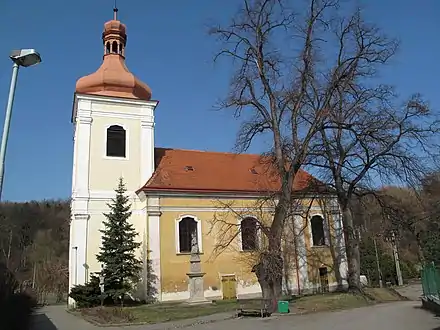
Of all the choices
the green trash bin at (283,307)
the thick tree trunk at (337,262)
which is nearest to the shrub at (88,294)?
the green trash bin at (283,307)

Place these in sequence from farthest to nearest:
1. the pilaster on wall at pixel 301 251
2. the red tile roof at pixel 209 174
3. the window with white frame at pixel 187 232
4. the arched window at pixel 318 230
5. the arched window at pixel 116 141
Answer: the arched window at pixel 318 230 < the pilaster on wall at pixel 301 251 < the arched window at pixel 116 141 < the red tile roof at pixel 209 174 < the window with white frame at pixel 187 232

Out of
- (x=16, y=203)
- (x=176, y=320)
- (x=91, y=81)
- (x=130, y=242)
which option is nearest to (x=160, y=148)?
(x=91, y=81)

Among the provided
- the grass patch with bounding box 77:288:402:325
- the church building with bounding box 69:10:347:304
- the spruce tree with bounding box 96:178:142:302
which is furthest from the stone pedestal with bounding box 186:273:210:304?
the grass patch with bounding box 77:288:402:325

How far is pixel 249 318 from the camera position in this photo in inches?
675

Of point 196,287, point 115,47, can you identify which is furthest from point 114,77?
point 196,287

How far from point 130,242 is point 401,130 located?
51.8 ft

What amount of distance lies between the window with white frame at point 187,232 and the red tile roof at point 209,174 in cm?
204

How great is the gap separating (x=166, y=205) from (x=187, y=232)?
229 centimetres

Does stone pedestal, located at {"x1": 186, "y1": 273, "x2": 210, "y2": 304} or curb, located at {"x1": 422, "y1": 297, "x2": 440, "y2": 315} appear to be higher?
stone pedestal, located at {"x1": 186, "y1": 273, "x2": 210, "y2": 304}

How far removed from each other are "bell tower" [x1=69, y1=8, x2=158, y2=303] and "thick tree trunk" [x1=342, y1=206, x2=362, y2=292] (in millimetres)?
12440

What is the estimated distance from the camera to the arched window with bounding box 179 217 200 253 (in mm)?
28000

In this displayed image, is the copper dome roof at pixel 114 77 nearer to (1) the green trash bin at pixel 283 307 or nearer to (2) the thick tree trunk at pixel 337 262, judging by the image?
(2) the thick tree trunk at pixel 337 262

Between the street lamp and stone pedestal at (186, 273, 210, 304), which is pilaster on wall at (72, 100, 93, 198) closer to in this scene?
stone pedestal at (186, 273, 210, 304)

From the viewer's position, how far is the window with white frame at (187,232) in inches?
1101
